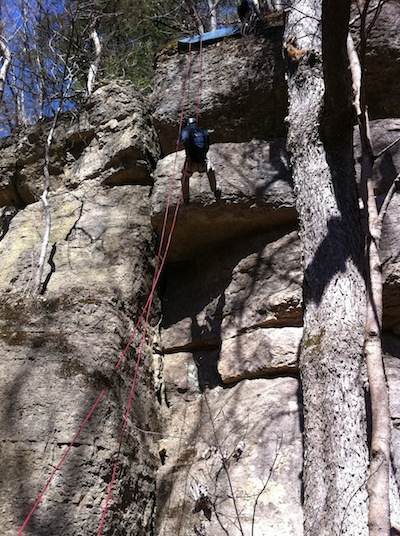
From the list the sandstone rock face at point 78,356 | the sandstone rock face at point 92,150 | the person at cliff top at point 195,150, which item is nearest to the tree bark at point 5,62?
the sandstone rock face at point 92,150

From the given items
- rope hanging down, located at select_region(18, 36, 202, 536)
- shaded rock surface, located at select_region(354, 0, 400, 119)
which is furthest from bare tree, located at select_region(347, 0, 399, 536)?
rope hanging down, located at select_region(18, 36, 202, 536)

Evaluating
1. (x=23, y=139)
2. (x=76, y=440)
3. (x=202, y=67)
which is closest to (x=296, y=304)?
(x=76, y=440)

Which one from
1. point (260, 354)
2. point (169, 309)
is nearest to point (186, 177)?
point (169, 309)

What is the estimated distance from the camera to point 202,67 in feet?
20.4

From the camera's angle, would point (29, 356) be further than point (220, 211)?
No

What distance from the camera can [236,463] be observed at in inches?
171

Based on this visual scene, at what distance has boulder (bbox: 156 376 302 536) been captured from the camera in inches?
160

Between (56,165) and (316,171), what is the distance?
3.38m

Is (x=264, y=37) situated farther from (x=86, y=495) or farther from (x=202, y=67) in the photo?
(x=86, y=495)

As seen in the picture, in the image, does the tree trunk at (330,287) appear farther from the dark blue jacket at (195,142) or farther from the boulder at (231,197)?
the boulder at (231,197)

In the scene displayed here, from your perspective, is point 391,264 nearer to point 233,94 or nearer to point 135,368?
point 135,368

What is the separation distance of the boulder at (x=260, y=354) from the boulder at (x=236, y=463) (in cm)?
9

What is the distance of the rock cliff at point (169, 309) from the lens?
13.1 ft

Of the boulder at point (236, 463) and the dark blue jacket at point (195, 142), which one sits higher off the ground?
the dark blue jacket at point (195, 142)
